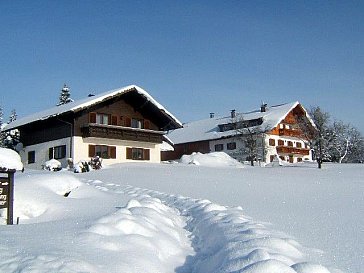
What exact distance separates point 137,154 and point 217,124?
2562 cm

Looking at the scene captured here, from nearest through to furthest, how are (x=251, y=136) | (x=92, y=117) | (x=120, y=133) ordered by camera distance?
(x=92, y=117) < (x=120, y=133) < (x=251, y=136)

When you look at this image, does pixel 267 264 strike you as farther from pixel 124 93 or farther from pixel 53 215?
pixel 124 93

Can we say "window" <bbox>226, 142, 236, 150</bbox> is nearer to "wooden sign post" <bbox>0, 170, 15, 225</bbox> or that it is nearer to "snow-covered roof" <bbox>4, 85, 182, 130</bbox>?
"snow-covered roof" <bbox>4, 85, 182, 130</bbox>

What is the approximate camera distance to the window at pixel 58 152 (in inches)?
1157

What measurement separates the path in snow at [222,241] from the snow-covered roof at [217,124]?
4086 cm

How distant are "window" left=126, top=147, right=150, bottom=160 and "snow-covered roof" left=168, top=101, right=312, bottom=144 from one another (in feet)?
64.6

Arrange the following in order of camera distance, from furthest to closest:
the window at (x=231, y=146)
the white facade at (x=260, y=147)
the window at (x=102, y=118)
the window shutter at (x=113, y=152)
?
1. the window at (x=231, y=146)
2. the white facade at (x=260, y=147)
3. the window shutter at (x=113, y=152)
4. the window at (x=102, y=118)

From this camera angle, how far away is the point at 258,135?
47.8 m

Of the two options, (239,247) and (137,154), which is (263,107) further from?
→ (239,247)

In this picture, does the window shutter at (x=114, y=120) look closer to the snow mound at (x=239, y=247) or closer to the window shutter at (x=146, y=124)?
the window shutter at (x=146, y=124)

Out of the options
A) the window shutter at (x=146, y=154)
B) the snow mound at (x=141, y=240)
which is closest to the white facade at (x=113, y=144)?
the window shutter at (x=146, y=154)

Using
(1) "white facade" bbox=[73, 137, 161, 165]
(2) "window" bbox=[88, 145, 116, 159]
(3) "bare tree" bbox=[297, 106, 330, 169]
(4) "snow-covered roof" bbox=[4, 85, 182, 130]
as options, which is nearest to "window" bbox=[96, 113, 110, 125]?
(1) "white facade" bbox=[73, 137, 161, 165]

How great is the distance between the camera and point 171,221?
7.45m

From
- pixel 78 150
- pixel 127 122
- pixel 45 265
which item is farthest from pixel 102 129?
pixel 45 265
